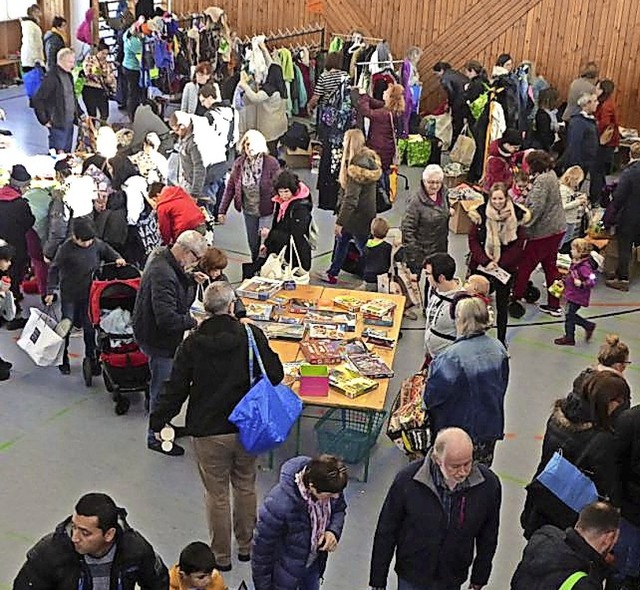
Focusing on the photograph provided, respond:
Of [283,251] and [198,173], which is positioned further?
[198,173]

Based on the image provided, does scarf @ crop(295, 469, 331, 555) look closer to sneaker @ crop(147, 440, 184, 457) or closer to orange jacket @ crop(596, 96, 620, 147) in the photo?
sneaker @ crop(147, 440, 184, 457)

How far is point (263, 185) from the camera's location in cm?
816

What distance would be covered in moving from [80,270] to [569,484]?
152 inches

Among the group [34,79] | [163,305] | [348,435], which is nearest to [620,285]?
[348,435]

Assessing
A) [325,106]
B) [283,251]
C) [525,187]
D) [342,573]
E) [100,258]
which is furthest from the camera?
[325,106]

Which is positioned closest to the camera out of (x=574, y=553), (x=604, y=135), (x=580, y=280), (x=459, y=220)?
(x=574, y=553)

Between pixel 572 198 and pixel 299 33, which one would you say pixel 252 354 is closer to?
pixel 572 198

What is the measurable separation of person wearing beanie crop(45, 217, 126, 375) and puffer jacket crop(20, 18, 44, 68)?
24.5 feet

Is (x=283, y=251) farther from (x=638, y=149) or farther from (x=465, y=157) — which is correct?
(x=465, y=157)

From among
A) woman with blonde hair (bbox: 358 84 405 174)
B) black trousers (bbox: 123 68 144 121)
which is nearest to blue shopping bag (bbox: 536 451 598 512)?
woman with blonde hair (bbox: 358 84 405 174)

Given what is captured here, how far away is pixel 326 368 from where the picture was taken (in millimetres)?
5895

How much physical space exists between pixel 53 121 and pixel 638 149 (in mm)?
6460

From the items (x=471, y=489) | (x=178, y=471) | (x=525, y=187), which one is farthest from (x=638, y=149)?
(x=471, y=489)

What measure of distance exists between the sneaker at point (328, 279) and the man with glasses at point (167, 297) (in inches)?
122
